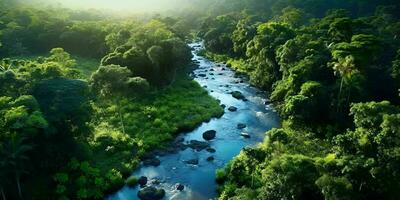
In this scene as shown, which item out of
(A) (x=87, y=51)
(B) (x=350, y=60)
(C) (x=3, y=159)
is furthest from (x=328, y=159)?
(A) (x=87, y=51)

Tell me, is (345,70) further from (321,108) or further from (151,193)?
(151,193)

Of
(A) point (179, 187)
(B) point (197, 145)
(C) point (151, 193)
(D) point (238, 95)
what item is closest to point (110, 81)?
(B) point (197, 145)

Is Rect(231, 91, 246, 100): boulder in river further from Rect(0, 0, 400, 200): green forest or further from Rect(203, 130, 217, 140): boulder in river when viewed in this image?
Rect(203, 130, 217, 140): boulder in river

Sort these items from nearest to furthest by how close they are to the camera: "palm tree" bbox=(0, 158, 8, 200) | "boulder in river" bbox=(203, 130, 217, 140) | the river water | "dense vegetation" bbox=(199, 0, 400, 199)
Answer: "dense vegetation" bbox=(199, 0, 400, 199) → "palm tree" bbox=(0, 158, 8, 200) → the river water → "boulder in river" bbox=(203, 130, 217, 140)

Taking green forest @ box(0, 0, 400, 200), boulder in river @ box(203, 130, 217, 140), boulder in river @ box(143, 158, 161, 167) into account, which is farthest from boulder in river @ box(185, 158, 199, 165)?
boulder in river @ box(203, 130, 217, 140)

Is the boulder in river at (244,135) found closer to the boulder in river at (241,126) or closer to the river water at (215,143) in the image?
the river water at (215,143)

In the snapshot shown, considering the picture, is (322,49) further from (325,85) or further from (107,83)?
(107,83)
